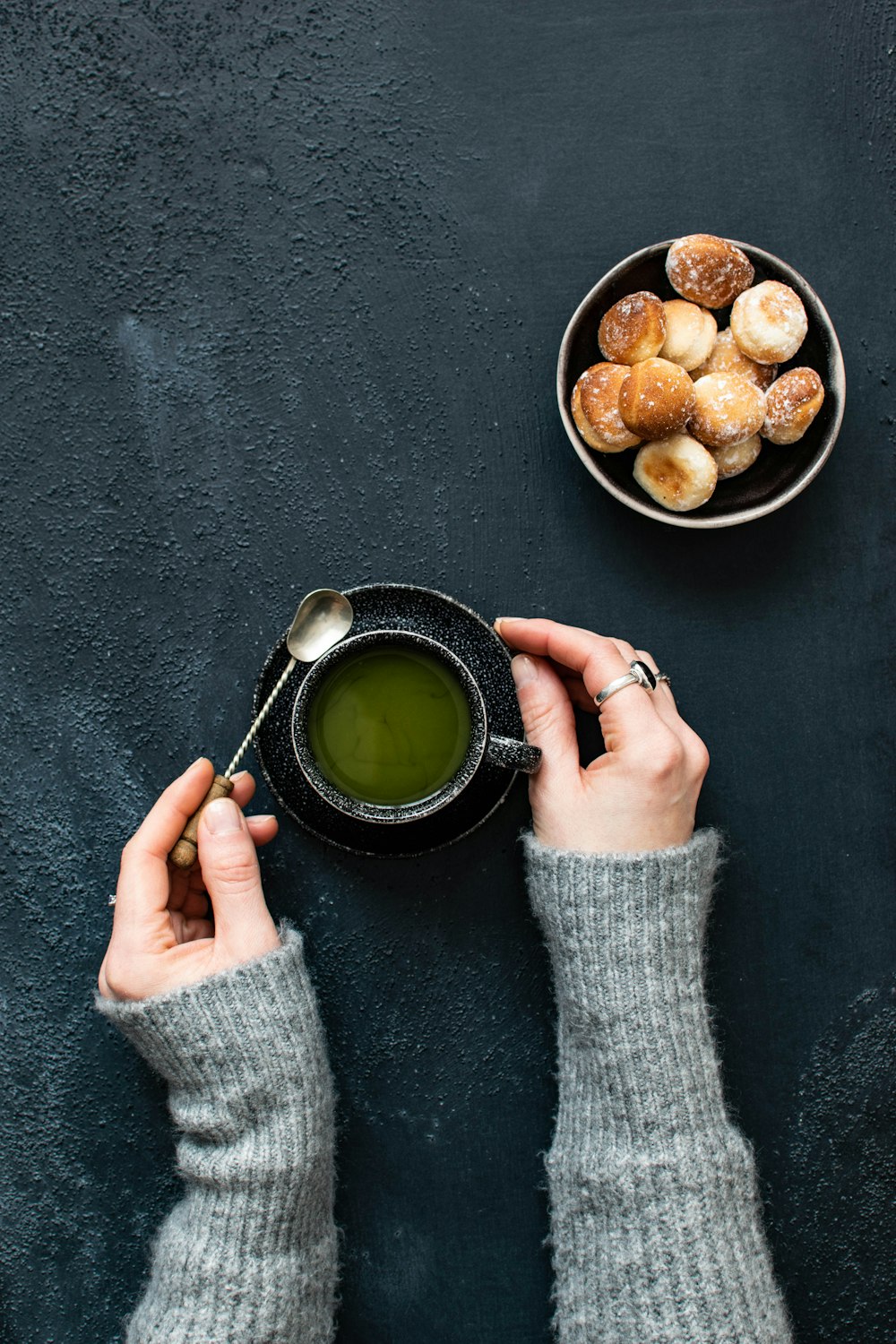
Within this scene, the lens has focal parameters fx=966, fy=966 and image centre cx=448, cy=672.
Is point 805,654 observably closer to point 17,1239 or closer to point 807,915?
point 807,915

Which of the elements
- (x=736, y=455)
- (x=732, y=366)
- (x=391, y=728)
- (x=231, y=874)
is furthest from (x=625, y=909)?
(x=732, y=366)

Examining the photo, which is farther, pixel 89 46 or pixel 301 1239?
pixel 89 46

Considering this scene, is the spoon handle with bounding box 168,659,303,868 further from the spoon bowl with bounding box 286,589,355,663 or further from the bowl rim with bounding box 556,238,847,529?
the bowl rim with bounding box 556,238,847,529

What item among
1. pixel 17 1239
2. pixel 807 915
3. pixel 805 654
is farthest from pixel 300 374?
pixel 17 1239

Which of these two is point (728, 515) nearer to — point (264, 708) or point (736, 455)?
point (736, 455)

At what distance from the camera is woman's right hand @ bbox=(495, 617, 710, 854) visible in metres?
1.12

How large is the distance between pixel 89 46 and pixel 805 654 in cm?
121

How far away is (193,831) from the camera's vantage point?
3.58 ft

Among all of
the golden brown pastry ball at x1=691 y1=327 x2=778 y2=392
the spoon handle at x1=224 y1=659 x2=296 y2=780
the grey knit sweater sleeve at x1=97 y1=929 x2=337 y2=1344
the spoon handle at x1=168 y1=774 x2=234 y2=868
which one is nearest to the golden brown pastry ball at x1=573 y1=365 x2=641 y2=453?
the golden brown pastry ball at x1=691 y1=327 x2=778 y2=392

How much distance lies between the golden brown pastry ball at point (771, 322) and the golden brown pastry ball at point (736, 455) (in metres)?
0.10

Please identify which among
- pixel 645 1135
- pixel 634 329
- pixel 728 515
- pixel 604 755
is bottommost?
pixel 645 1135

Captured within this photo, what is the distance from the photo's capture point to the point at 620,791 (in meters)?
1.12

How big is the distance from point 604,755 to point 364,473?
47cm

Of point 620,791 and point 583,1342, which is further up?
point 620,791
